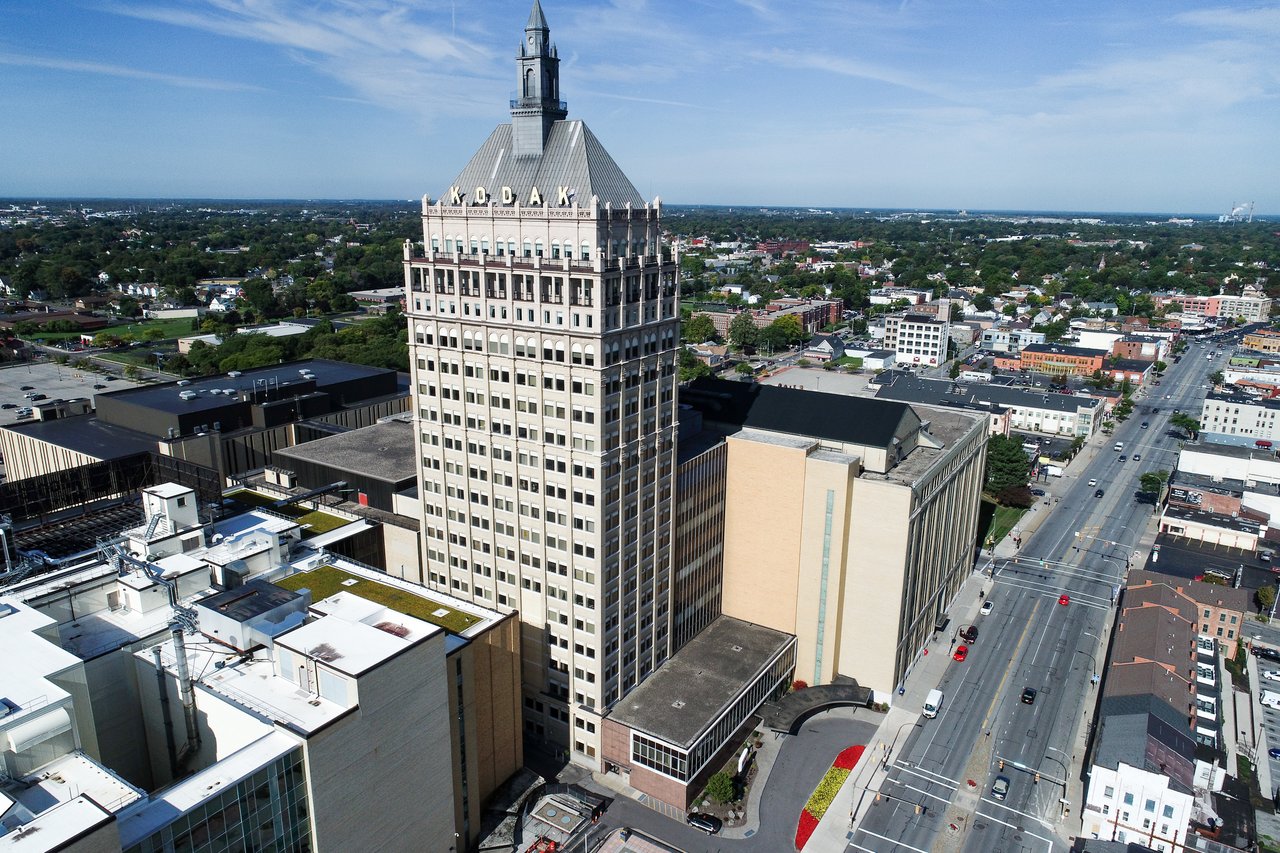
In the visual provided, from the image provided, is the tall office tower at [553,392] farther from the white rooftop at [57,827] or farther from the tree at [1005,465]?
the tree at [1005,465]

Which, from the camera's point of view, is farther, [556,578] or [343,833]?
[556,578]

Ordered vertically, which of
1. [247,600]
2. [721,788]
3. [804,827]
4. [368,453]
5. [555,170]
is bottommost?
[804,827]

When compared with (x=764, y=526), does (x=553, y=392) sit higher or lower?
higher

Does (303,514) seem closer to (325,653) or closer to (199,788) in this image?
(325,653)

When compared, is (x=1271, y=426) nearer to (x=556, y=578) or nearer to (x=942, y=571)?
(x=942, y=571)

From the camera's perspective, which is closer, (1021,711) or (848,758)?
(848,758)

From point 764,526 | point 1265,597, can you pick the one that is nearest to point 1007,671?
point 764,526

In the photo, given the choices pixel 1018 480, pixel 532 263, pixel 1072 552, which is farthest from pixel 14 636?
pixel 1018 480

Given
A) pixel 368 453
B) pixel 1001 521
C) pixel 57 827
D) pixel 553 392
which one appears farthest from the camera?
pixel 1001 521
